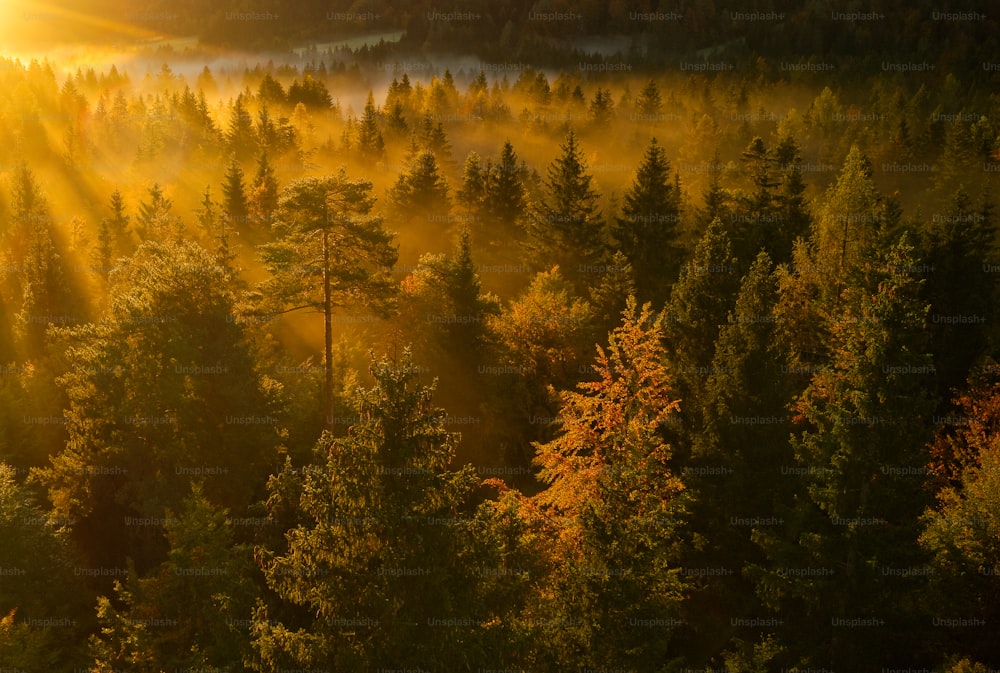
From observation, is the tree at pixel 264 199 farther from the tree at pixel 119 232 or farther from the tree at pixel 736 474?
the tree at pixel 736 474

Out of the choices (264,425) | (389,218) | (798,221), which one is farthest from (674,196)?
(264,425)

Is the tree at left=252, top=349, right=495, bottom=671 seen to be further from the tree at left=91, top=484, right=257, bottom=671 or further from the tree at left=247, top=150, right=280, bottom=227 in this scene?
the tree at left=247, top=150, right=280, bottom=227

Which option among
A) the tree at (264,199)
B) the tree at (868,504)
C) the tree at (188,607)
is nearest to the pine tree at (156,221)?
the tree at (264,199)

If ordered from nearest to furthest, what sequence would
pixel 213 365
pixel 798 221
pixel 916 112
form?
pixel 213 365
pixel 798 221
pixel 916 112

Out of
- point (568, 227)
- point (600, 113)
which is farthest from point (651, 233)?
point (600, 113)

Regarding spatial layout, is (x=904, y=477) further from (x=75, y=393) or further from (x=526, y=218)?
(x=526, y=218)

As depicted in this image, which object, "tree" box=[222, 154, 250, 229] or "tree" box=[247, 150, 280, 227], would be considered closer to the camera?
"tree" box=[222, 154, 250, 229]

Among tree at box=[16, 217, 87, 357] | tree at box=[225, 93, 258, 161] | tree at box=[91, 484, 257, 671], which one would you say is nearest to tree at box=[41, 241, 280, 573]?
tree at box=[91, 484, 257, 671]
